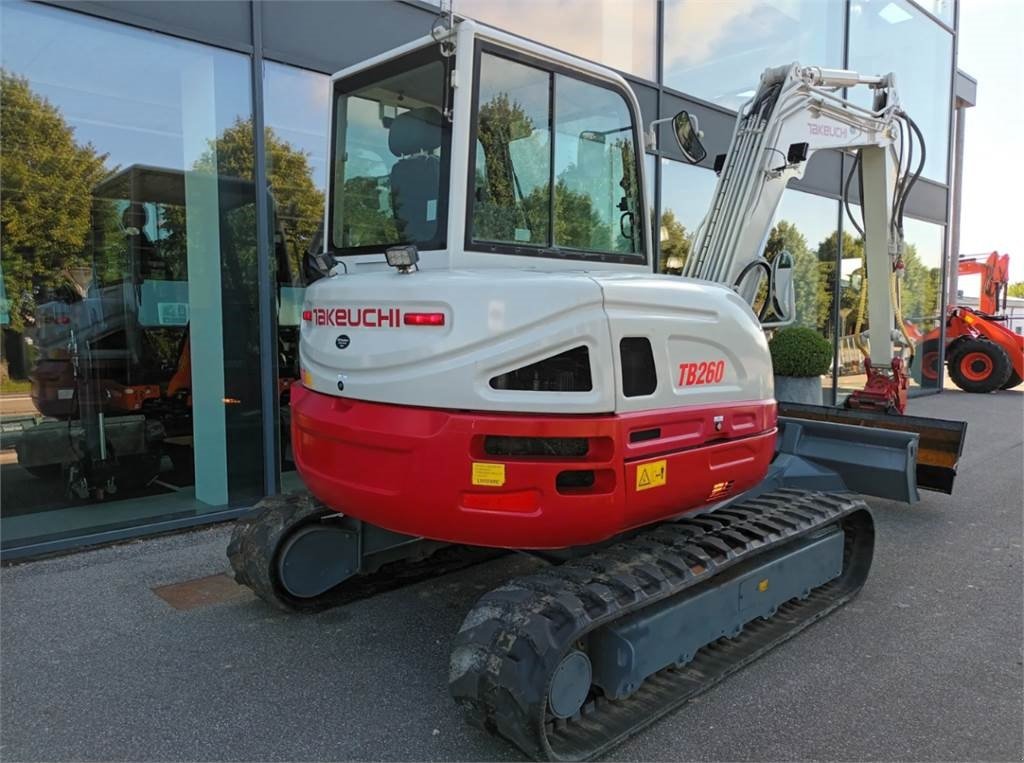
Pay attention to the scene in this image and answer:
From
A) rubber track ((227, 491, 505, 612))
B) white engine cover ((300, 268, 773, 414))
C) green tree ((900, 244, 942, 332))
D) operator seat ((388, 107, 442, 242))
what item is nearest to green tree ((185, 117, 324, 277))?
rubber track ((227, 491, 505, 612))

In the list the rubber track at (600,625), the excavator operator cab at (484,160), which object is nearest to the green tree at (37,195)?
the excavator operator cab at (484,160)

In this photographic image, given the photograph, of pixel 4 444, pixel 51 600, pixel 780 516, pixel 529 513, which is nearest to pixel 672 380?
pixel 529 513

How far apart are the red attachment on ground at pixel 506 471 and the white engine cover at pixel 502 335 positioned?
0.06 meters

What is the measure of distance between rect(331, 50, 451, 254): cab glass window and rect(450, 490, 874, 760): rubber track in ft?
4.84

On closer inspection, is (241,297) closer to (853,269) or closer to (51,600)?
(51,600)

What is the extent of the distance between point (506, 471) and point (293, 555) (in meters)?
1.65

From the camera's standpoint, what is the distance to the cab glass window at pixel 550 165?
3.08 m

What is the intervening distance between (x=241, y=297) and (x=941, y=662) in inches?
200

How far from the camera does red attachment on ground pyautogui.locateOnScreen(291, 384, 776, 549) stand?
8.96ft

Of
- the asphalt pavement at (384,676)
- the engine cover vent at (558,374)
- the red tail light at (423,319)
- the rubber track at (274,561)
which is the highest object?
the red tail light at (423,319)

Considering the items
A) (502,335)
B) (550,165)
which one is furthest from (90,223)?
(502,335)

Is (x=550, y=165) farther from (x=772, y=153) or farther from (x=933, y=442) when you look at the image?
(x=933, y=442)

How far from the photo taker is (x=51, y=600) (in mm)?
4156

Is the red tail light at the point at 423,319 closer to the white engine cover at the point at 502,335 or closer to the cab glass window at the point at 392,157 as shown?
the white engine cover at the point at 502,335
